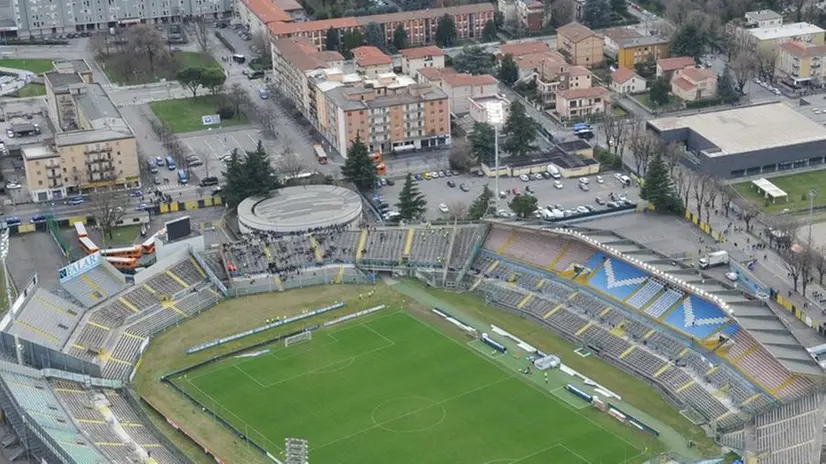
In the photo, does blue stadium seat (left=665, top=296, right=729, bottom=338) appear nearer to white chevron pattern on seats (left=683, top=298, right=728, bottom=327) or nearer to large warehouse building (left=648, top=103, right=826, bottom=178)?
white chevron pattern on seats (left=683, top=298, right=728, bottom=327)

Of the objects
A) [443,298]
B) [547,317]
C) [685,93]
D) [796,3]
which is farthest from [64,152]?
[796,3]

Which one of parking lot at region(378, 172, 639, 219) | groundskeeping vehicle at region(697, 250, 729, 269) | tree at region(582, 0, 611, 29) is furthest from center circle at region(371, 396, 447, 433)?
tree at region(582, 0, 611, 29)

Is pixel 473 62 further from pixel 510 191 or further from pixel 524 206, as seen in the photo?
pixel 524 206

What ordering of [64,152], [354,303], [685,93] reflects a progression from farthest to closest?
1. [685,93]
2. [64,152]
3. [354,303]

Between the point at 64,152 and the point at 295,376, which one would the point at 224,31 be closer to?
the point at 64,152

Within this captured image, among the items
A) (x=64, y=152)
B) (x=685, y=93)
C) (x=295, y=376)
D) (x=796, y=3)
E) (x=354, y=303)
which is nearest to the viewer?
(x=295, y=376)

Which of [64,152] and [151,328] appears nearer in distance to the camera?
[151,328]

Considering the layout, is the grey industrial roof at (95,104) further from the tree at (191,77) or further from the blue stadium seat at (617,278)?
the blue stadium seat at (617,278)
